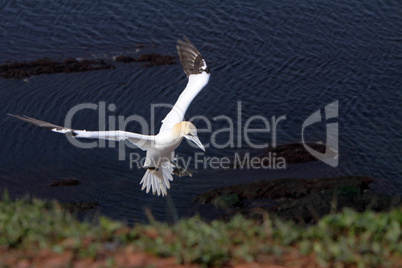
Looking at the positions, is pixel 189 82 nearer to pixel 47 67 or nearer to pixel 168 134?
pixel 168 134

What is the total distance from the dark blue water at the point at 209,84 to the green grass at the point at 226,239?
20.5ft

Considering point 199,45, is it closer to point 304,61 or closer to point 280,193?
point 304,61

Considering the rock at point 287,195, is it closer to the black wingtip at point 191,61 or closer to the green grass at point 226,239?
the black wingtip at point 191,61

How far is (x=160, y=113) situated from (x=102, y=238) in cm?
956

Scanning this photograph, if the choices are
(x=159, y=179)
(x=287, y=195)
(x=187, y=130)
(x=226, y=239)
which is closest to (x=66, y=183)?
(x=159, y=179)

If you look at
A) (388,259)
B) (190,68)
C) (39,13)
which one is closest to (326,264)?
(388,259)

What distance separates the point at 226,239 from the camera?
504cm

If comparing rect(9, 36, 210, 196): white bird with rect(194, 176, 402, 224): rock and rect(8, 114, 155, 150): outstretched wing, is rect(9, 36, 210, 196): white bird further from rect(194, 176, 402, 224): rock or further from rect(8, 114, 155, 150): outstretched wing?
rect(194, 176, 402, 224): rock

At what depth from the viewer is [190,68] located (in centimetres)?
1131

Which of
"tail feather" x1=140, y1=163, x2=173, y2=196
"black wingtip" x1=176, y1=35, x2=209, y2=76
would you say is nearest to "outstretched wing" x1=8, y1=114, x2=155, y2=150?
"tail feather" x1=140, y1=163, x2=173, y2=196

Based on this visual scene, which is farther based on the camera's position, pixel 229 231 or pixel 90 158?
pixel 90 158

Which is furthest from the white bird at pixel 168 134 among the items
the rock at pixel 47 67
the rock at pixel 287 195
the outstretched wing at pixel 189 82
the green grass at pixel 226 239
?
the rock at pixel 47 67

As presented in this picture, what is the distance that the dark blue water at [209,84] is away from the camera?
13.0m

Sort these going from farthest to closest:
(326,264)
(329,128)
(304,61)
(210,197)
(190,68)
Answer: (304,61) → (329,128) → (210,197) → (190,68) → (326,264)
